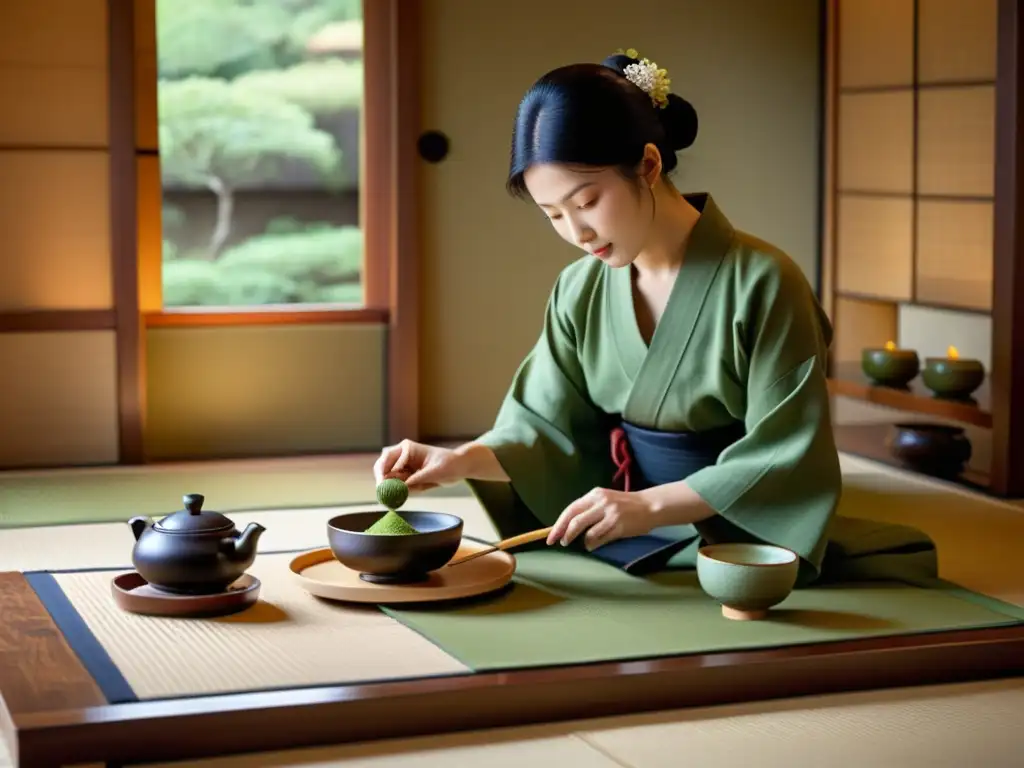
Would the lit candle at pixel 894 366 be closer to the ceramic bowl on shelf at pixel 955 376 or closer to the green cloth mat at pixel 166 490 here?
the ceramic bowl on shelf at pixel 955 376

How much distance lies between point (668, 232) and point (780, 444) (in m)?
0.55

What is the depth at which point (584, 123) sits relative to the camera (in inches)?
131

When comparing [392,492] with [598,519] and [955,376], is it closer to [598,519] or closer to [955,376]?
[598,519]

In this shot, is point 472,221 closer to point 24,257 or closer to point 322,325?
point 322,325

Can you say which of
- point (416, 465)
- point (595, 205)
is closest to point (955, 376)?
point (595, 205)

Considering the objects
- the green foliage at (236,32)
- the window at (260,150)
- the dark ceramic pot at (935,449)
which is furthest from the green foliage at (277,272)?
the dark ceramic pot at (935,449)

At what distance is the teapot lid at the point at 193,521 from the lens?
10.4ft

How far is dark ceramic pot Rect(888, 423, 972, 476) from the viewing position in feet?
17.6

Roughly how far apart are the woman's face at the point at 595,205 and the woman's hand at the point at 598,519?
0.52m

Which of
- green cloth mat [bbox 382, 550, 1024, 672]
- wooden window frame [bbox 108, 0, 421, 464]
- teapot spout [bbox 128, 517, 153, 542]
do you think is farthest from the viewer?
wooden window frame [bbox 108, 0, 421, 464]

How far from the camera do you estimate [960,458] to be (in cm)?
539

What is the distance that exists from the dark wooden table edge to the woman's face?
918mm

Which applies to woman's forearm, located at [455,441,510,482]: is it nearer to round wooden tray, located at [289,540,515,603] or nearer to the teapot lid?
round wooden tray, located at [289,540,515,603]

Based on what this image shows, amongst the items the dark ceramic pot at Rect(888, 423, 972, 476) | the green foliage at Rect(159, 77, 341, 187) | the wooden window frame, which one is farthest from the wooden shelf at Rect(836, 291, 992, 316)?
the green foliage at Rect(159, 77, 341, 187)
